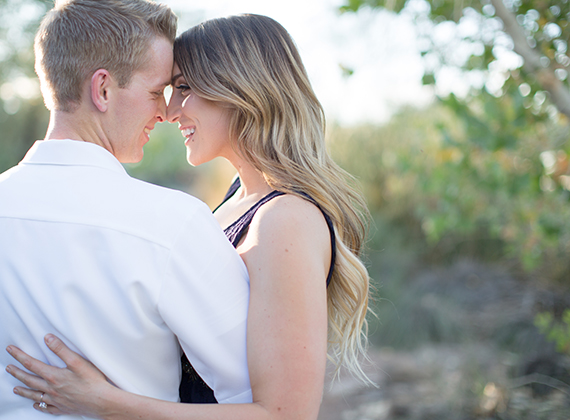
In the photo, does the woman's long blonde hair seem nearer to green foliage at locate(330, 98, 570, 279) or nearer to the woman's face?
the woman's face

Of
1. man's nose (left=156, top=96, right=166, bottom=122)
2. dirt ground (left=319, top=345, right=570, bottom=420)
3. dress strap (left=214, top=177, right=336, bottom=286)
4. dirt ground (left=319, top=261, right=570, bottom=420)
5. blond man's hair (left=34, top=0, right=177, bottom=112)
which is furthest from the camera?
dirt ground (left=319, top=261, right=570, bottom=420)

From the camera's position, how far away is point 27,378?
117 cm

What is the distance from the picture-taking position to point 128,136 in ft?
4.99

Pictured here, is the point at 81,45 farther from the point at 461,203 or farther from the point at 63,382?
the point at 461,203

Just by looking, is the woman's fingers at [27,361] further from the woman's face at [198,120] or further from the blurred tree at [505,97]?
the blurred tree at [505,97]

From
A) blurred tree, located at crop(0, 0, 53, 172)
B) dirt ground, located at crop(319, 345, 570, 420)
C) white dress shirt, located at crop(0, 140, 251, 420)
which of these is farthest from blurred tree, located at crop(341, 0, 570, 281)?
blurred tree, located at crop(0, 0, 53, 172)

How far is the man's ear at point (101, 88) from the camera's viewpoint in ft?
4.47

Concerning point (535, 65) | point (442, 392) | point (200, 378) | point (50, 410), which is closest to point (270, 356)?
point (200, 378)

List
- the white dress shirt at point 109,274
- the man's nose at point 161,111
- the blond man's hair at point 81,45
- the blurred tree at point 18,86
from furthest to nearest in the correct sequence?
the blurred tree at point 18,86, the man's nose at point 161,111, the blond man's hair at point 81,45, the white dress shirt at point 109,274

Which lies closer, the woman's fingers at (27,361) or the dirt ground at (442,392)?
the woman's fingers at (27,361)

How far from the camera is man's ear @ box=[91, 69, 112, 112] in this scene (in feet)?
4.47

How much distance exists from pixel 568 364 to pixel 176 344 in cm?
430

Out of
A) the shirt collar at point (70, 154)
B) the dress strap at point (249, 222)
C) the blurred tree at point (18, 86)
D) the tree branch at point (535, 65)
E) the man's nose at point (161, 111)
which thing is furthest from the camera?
the blurred tree at point (18, 86)

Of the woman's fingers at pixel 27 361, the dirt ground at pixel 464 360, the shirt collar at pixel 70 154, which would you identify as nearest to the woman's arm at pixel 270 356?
the woman's fingers at pixel 27 361
